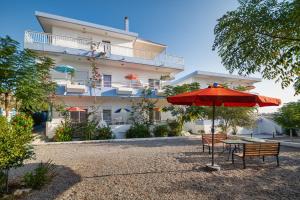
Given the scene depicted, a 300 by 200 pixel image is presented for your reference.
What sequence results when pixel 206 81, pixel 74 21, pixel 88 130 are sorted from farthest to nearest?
1. pixel 206 81
2. pixel 74 21
3. pixel 88 130

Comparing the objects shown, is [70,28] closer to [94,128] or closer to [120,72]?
[120,72]

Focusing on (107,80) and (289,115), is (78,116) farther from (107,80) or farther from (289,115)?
(289,115)

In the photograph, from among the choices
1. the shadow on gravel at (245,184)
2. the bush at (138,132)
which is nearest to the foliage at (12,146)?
the shadow on gravel at (245,184)

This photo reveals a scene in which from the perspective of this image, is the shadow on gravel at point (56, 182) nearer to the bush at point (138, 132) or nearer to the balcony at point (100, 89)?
the bush at point (138, 132)

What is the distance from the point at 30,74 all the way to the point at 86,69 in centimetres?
1429

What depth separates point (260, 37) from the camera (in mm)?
5887

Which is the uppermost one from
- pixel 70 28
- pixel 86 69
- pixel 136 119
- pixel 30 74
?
pixel 70 28

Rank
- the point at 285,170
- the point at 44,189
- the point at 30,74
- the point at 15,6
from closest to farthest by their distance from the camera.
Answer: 1. the point at 44,189
2. the point at 30,74
3. the point at 285,170
4. the point at 15,6

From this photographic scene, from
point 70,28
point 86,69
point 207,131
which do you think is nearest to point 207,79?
point 207,131

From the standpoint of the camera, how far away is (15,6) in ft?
33.7

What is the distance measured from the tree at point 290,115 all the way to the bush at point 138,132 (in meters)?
13.0

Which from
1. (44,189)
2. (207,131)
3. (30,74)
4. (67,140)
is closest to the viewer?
(44,189)

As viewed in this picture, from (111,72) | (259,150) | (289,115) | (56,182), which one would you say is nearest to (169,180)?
(56,182)

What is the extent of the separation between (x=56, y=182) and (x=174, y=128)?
44.1 ft
